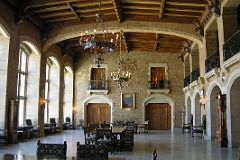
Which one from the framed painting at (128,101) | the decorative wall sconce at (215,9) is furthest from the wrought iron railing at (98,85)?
the decorative wall sconce at (215,9)

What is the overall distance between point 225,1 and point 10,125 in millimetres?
9595

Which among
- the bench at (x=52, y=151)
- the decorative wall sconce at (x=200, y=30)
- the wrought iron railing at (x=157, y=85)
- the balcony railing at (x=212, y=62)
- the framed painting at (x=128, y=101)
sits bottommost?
the bench at (x=52, y=151)

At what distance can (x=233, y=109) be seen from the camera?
36.4 feet

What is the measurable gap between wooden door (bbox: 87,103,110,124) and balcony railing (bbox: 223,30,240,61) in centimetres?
1256

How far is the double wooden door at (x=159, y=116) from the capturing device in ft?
73.3

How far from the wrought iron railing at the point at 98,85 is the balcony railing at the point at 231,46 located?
11992 mm

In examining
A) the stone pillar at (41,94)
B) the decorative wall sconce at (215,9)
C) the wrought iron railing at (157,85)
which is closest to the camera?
the decorative wall sconce at (215,9)

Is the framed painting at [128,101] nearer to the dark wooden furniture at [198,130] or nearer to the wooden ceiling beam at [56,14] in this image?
the dark wooden furniture at [198,130]

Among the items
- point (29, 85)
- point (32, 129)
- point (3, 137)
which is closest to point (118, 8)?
point (29, 85)

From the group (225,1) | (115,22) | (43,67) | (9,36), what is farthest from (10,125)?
(225,1)

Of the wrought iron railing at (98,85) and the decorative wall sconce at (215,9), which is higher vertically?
the decorative wall sconce at (215,9)

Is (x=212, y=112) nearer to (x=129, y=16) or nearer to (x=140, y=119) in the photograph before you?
(x=129, y=16)

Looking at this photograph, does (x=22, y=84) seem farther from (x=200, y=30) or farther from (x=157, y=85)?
(x=157, y=85)

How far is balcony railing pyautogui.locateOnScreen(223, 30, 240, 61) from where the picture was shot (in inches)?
400
